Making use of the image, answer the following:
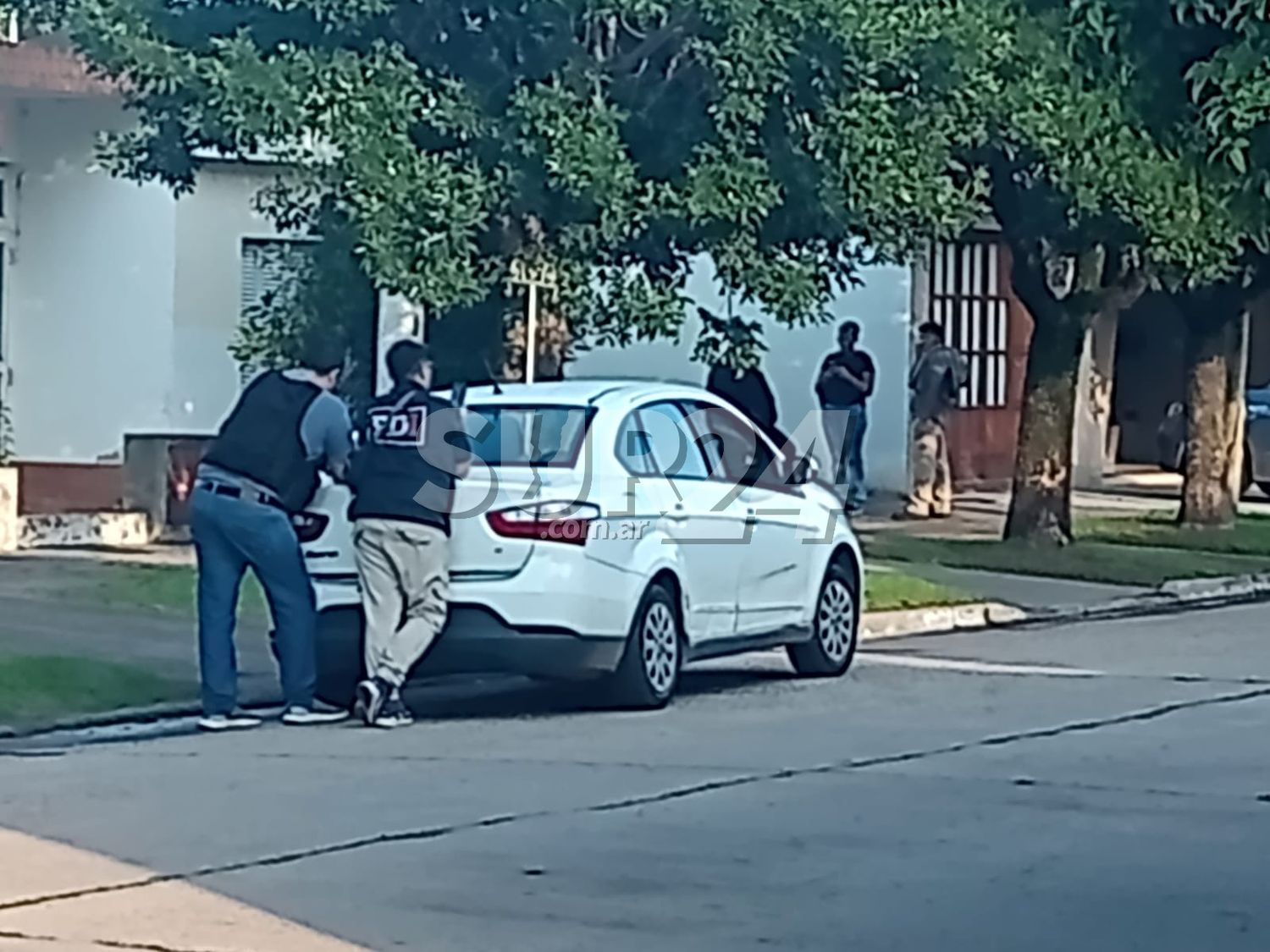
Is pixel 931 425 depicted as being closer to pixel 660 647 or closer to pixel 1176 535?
pixel 1176 535

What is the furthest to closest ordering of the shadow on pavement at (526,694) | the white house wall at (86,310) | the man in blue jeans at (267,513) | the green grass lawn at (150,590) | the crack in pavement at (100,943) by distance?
the white house wall at (86,310) → the green grass lawn at (150,590) → the shadow on pavement at (526,694) → the man in blue jeans at (267,513) → the crack in pavement at (100,943)

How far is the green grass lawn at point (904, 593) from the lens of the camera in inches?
782

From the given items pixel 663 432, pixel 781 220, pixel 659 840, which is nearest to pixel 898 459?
pixel 781 220

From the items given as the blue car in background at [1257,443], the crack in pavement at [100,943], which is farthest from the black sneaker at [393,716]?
the blue car in background at [1257,443]

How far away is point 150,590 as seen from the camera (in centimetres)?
1859

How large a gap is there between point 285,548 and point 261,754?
128cm

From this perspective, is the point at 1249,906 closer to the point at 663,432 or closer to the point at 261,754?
the point at 261,754

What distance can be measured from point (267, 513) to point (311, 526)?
53 centimetres

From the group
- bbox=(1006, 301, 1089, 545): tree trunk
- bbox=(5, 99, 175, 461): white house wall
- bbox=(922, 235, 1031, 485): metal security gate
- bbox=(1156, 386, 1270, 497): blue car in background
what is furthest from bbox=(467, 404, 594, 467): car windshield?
bbox=(1156, 386, 1270, 497): blue car in background

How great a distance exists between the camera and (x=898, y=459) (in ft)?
99.0

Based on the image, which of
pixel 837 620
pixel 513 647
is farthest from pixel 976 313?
pixel 513 647

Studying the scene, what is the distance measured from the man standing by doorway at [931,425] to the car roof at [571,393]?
510 inches

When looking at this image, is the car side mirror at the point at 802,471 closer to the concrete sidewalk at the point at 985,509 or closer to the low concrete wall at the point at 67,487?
the concrete sidewalk at the point at 985,509

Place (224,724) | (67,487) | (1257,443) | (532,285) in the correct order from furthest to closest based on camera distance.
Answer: (1257,443) < (67,487) < (532,285) < (224,724)
